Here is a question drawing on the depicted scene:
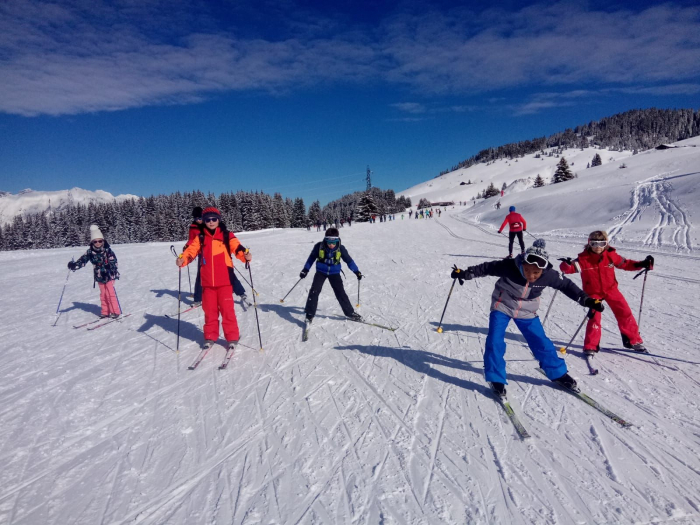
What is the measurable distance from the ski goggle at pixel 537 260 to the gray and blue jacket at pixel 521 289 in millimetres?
167

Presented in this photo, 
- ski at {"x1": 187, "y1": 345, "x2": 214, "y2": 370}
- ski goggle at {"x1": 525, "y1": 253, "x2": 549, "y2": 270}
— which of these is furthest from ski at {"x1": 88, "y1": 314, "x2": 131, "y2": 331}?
ski goggle at {"x1": 525, "y1": 253, "x2": 549, "y2": 270}

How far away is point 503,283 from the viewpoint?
3.78 meters

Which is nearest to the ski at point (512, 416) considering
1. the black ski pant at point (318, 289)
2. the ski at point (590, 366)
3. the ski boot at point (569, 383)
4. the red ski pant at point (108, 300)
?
the ski boot at point (569, 383)

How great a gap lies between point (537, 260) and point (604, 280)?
1.97m

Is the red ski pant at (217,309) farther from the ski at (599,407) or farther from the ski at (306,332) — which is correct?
the ski at (599,407)

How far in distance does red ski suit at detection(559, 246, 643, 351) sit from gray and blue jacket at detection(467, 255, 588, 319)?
0.94 m

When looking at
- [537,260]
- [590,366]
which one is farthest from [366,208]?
[537,260]

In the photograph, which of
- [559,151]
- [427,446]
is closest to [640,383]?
[427,446]

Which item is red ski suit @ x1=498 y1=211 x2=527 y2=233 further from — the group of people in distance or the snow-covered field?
the group of people in distance

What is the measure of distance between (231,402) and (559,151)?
195 m

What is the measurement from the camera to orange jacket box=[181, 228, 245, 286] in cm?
489

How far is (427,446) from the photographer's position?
3141 millimetres

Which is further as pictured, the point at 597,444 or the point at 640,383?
the point at 640,383

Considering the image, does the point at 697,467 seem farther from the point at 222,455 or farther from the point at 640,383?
the point at 222,455
